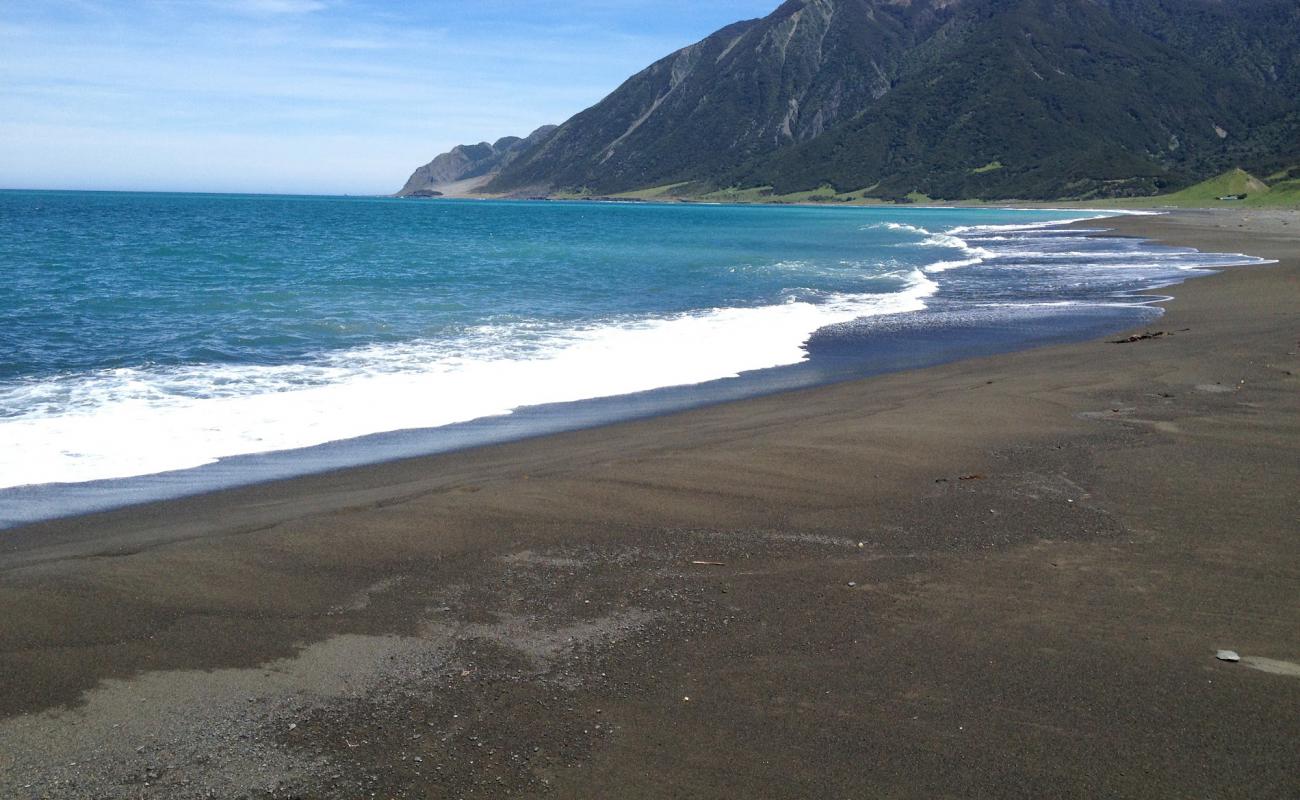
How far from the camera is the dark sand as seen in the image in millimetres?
3713

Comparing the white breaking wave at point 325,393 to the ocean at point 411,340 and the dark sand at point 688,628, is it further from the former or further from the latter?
the dark sand at point 688,628

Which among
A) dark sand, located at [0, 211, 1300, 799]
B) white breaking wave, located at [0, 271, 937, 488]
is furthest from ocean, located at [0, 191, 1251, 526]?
dark sand, located at [0, 211, 1300, 799]

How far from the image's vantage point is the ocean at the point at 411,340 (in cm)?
917

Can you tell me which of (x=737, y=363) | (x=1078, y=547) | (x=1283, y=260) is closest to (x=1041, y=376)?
(x=737, y=363)

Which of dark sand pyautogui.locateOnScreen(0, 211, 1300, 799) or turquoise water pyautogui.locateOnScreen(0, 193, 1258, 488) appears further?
turquoise water pyautogui.locateOnScreen(0, 193, 1258, 488)

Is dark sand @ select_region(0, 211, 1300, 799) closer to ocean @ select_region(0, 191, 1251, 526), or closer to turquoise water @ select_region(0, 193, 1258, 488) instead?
ocean @ select_region(0, 191, 1251, 526)

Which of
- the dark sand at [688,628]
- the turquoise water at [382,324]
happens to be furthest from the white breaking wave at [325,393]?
the dark sand at [688,628]

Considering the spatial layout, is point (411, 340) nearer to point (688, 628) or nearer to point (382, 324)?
point (382, 324)

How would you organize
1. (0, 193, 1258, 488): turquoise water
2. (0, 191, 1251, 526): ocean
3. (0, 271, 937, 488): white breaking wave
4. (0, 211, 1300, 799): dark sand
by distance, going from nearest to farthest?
(0, 211, 1300, 799): dark sand < (0, 271, 937, 488): white breaking wave < (0, 191, 1251, 526): ocean < (0, 193, 1258, 488): turquoise water

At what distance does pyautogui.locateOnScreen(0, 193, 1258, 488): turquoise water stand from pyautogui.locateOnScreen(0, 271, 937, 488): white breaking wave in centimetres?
4

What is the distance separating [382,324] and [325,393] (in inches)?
257

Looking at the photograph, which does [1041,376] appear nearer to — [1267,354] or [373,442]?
[1267,354]

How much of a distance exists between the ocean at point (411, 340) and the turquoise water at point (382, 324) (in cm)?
6

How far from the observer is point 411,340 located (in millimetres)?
16016
